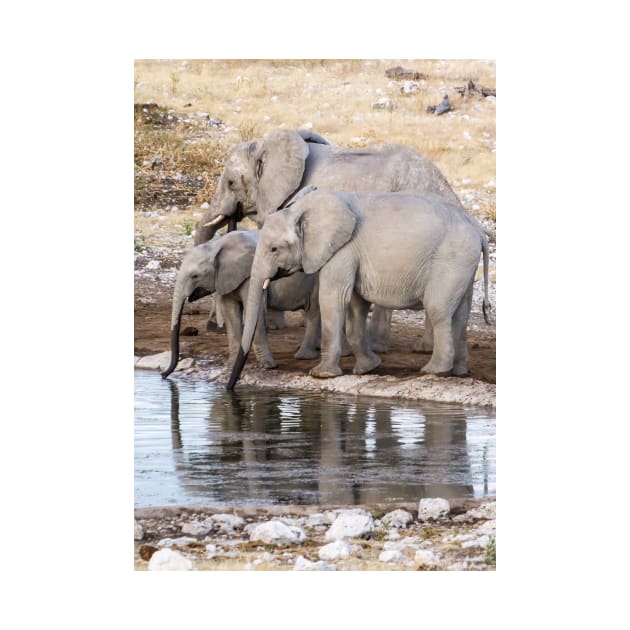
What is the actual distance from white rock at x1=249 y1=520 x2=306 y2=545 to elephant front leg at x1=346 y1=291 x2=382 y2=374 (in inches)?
134

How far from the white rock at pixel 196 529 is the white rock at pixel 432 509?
1.09 meters

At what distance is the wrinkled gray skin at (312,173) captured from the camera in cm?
1153

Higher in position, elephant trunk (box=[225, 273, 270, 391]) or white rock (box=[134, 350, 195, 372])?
elephant trunk (box=[225, 273, 270, 391])

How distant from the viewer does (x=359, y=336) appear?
10.9 metres

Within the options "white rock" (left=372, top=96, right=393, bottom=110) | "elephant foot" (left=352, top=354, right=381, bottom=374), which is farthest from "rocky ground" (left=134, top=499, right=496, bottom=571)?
"white rock" (left=372, top=96, right=393, bottom=110)

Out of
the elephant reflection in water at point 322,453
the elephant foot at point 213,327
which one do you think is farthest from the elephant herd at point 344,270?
the elephant foot at point 213,327

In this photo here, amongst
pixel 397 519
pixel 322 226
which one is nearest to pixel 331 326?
pixel 322 226

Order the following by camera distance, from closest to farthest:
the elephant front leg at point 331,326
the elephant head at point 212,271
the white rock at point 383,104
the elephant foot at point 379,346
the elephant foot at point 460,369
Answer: the elephant front leg at point 331,326, the elephant foot at point 460,369, the elephant head at point 212,271, the elephant foot at point 379,346, the white rock at point 383,104

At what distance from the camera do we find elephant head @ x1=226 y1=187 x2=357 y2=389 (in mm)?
10500

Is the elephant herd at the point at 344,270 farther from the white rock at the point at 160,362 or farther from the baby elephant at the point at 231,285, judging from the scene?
the white rock at the point at 160,362

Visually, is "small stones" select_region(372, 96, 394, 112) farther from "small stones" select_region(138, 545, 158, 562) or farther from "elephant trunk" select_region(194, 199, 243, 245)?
"small stones" select_region(138, 545, 158, 562)

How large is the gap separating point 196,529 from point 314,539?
0.59 meters

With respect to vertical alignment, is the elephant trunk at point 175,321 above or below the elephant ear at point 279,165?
below

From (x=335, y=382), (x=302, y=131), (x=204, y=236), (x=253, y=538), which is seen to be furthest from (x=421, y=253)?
(x=253, y=538)
